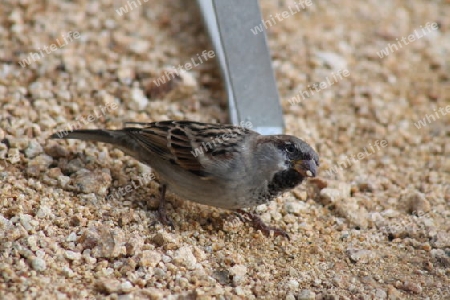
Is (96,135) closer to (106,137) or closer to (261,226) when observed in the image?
(106,137)

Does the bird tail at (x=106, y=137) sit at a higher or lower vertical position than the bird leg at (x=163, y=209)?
higher

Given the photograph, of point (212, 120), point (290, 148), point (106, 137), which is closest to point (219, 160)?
point (290, 148)

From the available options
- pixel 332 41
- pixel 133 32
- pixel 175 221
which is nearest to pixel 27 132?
pixel 175 221

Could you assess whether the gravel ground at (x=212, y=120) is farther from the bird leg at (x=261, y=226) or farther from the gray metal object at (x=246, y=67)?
the gray metal object at (x=246, y=67)

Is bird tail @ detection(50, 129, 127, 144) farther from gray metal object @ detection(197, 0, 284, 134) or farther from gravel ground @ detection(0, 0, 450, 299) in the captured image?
gray metal object @ detection(197, 0, 284, 134)

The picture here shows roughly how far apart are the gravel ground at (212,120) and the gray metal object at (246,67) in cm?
25

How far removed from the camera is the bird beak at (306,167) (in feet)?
12.2

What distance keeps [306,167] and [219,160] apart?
21.4 inches

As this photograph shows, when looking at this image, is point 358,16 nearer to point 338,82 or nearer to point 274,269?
point 338,82

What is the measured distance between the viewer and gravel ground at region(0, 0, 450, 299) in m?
3.46

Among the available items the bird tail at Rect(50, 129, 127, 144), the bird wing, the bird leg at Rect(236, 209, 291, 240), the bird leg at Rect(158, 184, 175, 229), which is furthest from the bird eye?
the bird tail at Rect(50, 129, 127, 144)

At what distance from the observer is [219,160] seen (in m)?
3.84

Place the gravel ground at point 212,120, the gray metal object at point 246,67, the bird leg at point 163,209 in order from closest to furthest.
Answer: the gravel ground at point 212,120 → the bird leg at point 163,209 → the gray metal object at point 246,67

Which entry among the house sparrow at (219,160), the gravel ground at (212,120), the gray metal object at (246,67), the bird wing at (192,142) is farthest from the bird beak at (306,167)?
the gray metal object at (246,67)
